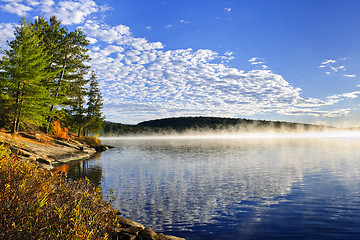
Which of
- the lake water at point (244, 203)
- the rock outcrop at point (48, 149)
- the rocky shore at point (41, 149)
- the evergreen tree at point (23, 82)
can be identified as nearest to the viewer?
the lake water at point (244, 203)

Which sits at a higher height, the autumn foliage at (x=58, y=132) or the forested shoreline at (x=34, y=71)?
the forested shoreline at (x=34, y=71)

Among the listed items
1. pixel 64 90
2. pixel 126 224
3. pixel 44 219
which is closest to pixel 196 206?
pixel 126 224

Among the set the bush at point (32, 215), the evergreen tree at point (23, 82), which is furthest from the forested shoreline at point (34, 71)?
the bush at point (32, 215)

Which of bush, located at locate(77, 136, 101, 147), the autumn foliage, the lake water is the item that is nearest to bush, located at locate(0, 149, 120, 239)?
the lake water

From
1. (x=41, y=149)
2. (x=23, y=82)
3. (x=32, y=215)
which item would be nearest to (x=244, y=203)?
(x=32, y=215)

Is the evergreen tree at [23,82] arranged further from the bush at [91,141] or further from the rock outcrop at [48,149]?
the bush at [91,141]

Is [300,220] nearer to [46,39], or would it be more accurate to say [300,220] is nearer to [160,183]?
[160,183]

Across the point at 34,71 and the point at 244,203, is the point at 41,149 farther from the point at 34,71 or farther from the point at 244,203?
the point at 244,203

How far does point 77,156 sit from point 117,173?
1391cm

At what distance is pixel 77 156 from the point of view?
109ft

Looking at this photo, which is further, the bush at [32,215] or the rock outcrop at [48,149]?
the rock outcrop at [48,149]

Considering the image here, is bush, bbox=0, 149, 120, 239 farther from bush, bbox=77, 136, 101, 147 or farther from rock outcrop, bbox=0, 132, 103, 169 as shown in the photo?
bush, bbox=77, 136, 101, 147

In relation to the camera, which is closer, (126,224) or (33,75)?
(126,224)

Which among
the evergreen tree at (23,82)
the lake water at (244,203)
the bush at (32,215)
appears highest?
the evergreen tree at (23,82)
